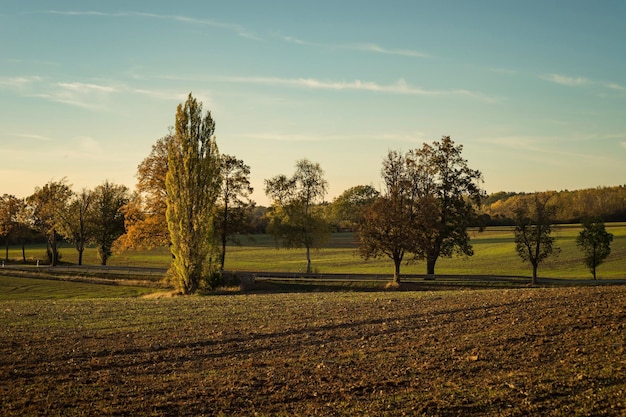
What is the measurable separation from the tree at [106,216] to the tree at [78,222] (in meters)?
1.13

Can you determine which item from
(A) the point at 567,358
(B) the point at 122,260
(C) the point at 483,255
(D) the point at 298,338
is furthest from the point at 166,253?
(A) the point at 567,358

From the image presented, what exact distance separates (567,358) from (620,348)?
171cm

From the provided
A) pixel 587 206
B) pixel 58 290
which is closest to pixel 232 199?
pixel 58 290

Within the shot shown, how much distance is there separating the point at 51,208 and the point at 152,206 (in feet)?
111

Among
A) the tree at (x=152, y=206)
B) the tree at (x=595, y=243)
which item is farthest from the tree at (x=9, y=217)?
the tree at (x=595, y=243)

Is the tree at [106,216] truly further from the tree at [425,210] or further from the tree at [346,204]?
the tree at [346,204]

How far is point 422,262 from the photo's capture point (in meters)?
85.4

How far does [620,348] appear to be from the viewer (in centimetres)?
1559

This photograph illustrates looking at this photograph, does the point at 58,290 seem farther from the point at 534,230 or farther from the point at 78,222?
the point at 534,230

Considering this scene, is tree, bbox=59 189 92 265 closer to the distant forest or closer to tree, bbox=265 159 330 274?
tree, bbox=265 159 330 274

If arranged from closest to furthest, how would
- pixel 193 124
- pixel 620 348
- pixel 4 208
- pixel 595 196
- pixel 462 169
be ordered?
pixel 620 348 < pixel 193 124 < pixel 462 169 < pixel 4 208 < pixel 595 196

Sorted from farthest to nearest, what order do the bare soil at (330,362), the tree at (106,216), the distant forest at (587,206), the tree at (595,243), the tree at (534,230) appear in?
1. the distant forest at (587,206)
2. the tree at (106,216)
3. the tree at (595,243)
4. the tree at (534,230)
5. the bare soil at (330,362)

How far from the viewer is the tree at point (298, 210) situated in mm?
69062

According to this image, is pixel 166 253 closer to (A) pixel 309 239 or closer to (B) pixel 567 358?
(A) pixel 309 239
